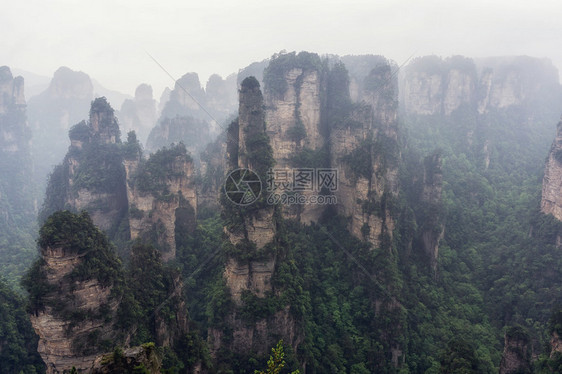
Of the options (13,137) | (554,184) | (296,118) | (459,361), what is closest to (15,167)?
(13,137)

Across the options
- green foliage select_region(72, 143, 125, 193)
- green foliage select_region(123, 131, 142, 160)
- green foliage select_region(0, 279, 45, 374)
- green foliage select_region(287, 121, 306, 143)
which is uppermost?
green foliage select_region(287, 121, 306, 143)

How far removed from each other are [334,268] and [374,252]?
414 centimetres

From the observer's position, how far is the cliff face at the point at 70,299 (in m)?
15.8

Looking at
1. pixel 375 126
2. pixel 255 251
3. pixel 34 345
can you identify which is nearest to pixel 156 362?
pixel 255 251

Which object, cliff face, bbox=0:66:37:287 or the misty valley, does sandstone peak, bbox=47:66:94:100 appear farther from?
the misty valley

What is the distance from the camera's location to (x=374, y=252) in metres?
31.1

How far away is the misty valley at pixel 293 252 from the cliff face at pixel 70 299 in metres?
0.07

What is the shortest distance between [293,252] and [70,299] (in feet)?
61.9

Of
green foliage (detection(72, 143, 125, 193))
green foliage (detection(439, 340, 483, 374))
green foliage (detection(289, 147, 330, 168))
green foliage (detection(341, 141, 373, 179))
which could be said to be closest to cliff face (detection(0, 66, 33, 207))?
green foliage (detection(72, 143, 125, 193))

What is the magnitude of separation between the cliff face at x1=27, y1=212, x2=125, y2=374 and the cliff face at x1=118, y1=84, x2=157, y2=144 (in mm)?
94684

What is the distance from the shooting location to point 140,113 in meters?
109

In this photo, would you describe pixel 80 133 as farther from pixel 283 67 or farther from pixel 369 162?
pixel 369 162

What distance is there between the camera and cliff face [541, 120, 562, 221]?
33.8 metres

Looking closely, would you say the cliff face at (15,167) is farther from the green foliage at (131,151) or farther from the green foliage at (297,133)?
the green foliage at (297,133)
